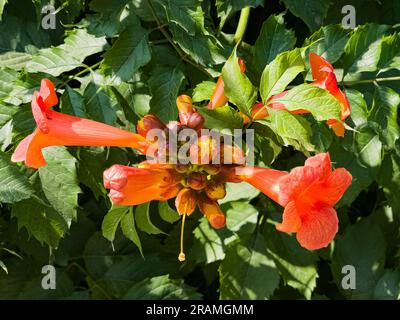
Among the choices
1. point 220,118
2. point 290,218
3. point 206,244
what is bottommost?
point 206,244

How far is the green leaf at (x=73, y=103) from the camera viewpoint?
2.40m

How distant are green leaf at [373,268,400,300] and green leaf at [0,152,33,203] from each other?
1.89 meters

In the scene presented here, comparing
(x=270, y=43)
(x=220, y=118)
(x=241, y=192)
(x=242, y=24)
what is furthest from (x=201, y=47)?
(x=241, y=192)

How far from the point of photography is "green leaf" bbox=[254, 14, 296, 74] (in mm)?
2434

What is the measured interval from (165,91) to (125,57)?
0.64ft

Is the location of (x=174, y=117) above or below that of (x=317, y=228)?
above

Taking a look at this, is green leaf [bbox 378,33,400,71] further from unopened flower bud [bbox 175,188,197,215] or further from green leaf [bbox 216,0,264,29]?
unopened flower bud [bbox 175,188,197,215]

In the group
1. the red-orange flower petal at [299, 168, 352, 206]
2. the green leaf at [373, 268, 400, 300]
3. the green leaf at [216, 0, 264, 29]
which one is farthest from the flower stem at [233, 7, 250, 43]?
the green leaf at [373, 268, 400, 300]

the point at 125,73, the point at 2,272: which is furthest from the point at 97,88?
the point at 2,272

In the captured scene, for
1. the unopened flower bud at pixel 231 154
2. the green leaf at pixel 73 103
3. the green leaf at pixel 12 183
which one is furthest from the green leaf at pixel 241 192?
the unopened flower bud at pixel 231 154

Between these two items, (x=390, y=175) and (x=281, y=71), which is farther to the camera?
(x=390, y=175)

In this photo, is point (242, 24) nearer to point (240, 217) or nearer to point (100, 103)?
point (100, 103)

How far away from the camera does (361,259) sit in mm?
3383

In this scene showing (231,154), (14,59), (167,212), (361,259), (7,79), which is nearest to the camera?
(231,154)
